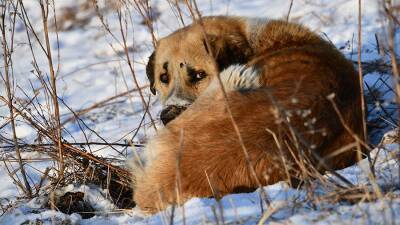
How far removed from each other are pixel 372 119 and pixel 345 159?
1.03 metres

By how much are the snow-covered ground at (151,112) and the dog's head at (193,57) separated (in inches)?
11.8

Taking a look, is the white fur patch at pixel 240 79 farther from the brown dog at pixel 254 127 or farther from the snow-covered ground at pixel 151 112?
the snow-covered ground at pixel 151 112

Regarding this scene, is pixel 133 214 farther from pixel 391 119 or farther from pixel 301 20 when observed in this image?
pixel 301 20

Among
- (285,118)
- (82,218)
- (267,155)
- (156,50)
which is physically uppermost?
(156,50)

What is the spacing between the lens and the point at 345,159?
3602mm

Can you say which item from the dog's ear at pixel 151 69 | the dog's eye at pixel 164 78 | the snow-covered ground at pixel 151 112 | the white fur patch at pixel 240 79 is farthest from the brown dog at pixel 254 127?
the dog's ear at pixel 151 69

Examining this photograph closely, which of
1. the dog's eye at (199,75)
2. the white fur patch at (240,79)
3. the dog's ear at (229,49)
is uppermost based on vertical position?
the dog's ear at (229,49)

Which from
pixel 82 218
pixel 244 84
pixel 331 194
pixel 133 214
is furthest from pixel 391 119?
pixel 82 218

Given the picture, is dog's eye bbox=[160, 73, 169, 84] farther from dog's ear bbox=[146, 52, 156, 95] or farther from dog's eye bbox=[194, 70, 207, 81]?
dog's eye bbox=[194, 70, 207, 81]

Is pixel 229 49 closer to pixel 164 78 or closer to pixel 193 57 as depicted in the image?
pixel 193 57

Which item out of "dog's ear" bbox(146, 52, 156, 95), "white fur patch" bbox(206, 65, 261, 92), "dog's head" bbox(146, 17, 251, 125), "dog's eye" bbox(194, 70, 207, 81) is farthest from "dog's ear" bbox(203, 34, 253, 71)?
"dog's ear" bbox(146, 52, 156, 95)

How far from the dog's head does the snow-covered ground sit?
0.98ft

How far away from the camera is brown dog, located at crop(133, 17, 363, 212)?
10.4 ft

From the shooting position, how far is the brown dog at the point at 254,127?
125 inches
